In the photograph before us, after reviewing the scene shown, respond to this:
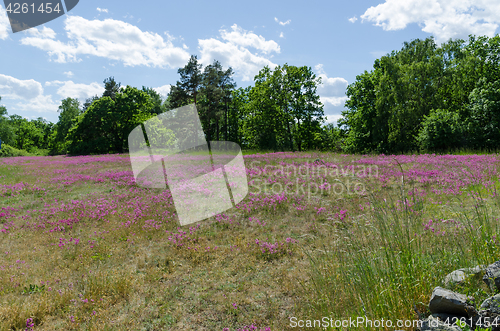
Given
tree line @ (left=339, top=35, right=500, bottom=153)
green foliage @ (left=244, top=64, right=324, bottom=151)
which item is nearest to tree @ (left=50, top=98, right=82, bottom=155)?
green foliage @ (left=244, top=64, right=324, bottom=151)

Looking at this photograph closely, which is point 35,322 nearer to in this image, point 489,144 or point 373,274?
point 373,274

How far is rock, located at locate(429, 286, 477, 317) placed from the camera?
107 inches

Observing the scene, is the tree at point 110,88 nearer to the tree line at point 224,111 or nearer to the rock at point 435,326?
the tree line at point 224,111

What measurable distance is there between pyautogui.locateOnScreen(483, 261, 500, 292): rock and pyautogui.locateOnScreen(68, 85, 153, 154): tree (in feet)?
165

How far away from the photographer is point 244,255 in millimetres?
7027

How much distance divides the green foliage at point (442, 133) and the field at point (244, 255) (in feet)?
40.7

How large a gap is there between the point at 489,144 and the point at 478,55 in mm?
18745

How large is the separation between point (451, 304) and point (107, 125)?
55173 millimetres

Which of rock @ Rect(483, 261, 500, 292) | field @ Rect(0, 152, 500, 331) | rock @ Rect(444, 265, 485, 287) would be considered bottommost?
field @ Rect(0, 152, 500, 331)

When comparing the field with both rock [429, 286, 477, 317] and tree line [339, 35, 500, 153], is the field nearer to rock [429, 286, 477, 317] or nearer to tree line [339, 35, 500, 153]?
rock [429, 286, 477, 317]

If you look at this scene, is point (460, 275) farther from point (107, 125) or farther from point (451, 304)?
point (107, 125)

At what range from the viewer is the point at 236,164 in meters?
20.5

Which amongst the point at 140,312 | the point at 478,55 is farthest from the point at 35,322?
the point at 478,55

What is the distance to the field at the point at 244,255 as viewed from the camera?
143 inches
